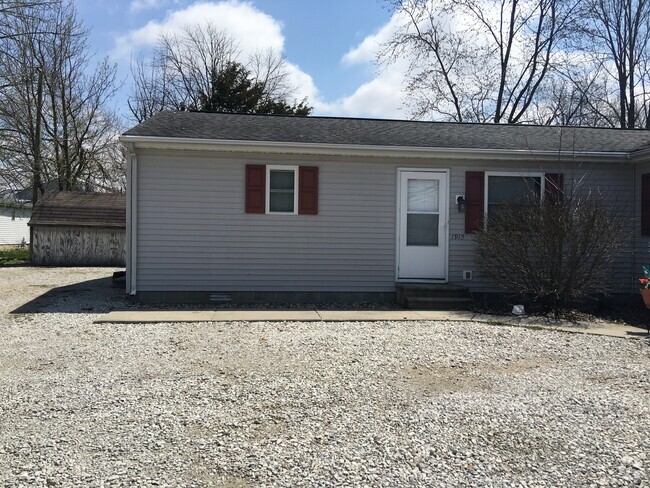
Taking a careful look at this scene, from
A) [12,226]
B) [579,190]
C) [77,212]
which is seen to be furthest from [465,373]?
[12,226]

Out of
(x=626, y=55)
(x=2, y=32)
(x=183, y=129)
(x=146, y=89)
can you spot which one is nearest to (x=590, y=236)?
(x=183, y=129)

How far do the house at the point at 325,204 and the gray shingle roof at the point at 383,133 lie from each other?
81 mm

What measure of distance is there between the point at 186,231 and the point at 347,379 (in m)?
5.06

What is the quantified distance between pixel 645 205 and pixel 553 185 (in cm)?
170

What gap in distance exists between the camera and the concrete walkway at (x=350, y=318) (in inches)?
277

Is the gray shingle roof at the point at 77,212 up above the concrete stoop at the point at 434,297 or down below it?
above

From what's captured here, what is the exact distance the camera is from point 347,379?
4.56 metres

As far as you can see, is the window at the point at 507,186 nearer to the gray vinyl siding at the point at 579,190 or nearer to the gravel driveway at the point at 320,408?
the gray vinyl siding at the point at 579,190

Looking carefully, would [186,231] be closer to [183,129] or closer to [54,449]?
[183,129]

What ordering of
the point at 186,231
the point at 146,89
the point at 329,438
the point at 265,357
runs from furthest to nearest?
1. the point at 146,89
2. the point at 186,231
3. the point at 265,357
4. the point at 329,438

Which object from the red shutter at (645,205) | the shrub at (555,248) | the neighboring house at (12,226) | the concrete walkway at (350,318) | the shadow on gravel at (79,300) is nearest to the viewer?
the concrete walkway at (350,318)

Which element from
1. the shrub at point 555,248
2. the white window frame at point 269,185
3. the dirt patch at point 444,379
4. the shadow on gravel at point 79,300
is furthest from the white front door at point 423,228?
the shadow on gravel at point 79,300

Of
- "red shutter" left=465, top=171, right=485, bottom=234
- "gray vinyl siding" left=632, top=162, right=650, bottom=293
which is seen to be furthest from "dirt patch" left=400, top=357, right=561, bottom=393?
"gray vinyl siding" left=632, top=162, right=650, bottom=293

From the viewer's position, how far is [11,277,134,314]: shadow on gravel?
8.09 metres
